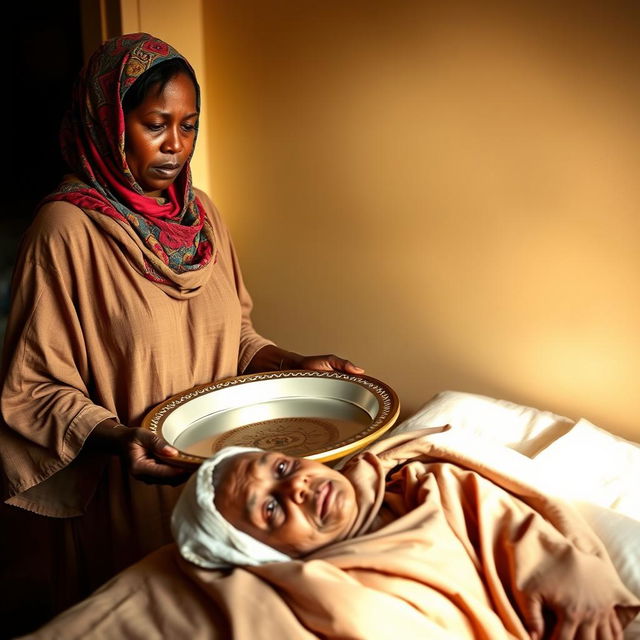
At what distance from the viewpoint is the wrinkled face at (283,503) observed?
1.29 metres

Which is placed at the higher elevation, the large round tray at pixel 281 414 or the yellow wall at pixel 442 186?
the yellow wall at pixel 442 186

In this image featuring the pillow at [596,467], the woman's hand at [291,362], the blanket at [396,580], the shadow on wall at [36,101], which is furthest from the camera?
the shadow on wall at [36,101]

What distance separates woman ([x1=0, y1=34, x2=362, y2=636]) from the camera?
5.04 feet

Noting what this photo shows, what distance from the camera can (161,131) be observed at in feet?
5.27

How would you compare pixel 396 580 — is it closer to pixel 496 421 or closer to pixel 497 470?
pixel 497 470

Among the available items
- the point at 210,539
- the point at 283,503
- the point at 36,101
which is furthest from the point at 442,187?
the point at 36,101

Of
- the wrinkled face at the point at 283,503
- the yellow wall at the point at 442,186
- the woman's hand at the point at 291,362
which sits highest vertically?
the yellow wall at the point at 442,186

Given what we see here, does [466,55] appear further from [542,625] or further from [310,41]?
[542,625]

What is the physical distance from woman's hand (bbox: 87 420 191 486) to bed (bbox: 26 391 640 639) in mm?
132

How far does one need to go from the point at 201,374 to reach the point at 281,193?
93 cm

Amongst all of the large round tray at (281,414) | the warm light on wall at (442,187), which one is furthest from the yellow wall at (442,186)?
the large round tray at (281,414)

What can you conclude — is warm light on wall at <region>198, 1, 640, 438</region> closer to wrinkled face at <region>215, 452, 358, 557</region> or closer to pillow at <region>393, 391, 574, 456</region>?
pillow at <region>393, 391, 574, 456</region>

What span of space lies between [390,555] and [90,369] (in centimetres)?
79

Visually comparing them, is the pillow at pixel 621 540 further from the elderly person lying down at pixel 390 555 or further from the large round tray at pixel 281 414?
the large round tray at pixel 281 414
